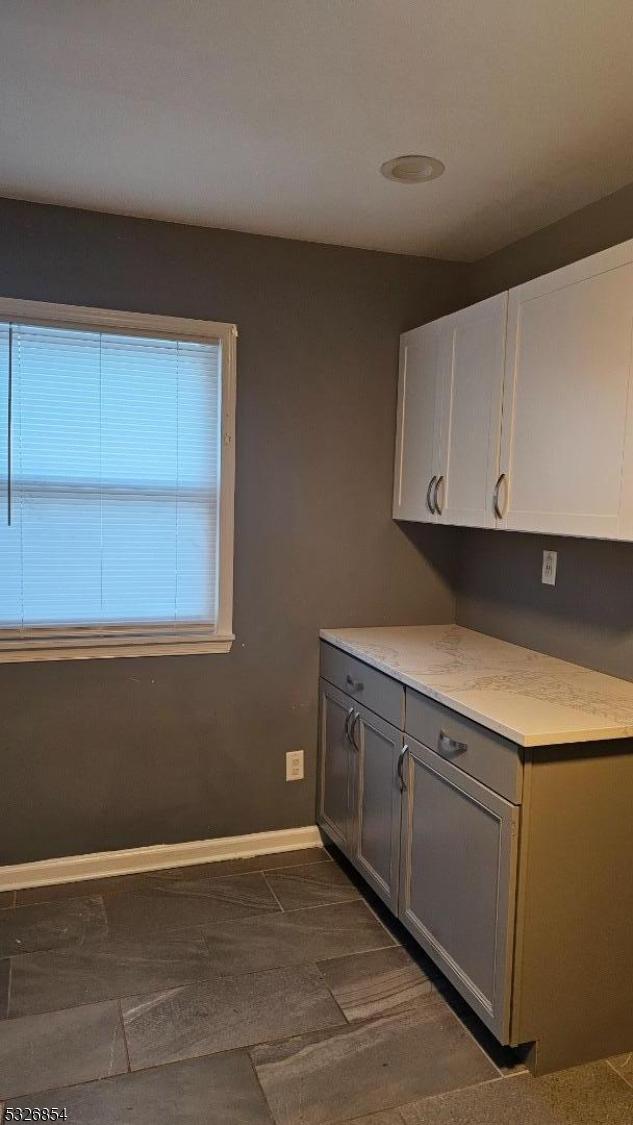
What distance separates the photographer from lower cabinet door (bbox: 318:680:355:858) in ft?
9.66

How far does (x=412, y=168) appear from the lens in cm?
237

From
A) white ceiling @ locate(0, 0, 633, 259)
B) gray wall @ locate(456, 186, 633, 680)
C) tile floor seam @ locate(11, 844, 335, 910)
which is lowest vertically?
tile floor seam @ locate(11, 844, 335, 910)

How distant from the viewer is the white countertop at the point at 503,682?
76.3 inches

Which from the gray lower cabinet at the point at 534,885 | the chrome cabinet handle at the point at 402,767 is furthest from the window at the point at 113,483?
the gray lower cabinet at the point at 534,885

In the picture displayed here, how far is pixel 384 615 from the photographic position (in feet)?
11.0

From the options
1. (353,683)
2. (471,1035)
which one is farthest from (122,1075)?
(353,683)

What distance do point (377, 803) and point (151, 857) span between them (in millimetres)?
980

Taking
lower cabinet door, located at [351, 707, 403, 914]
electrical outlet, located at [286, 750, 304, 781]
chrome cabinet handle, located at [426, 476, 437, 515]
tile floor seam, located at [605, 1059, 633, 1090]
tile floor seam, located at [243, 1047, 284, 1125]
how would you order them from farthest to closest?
1. electrical outlet, located at [286, 750, 304, 781]
2. chrome cabinet handle, located at [426, 476, 437, 515]
3. lower cabinet door, located at [351, 707, 403, 914]
4. tile floor seam, located at [605, 1059, 633, 1090]
5. tile floor seam, located at [243, 1047, 284, 1125]

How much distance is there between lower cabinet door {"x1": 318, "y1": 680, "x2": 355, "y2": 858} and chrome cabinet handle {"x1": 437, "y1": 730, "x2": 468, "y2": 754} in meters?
Answer: 0.68

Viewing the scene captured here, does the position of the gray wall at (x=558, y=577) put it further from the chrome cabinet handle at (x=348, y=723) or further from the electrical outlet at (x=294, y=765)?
the electrical outlet at (x=294, y=765)

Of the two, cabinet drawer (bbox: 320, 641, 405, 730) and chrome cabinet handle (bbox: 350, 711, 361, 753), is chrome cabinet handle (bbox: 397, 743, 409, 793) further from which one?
chrome cabinet handle (bbox: 350, 711, 361, 753)

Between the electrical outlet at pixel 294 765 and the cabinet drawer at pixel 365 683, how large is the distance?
14.0 inches

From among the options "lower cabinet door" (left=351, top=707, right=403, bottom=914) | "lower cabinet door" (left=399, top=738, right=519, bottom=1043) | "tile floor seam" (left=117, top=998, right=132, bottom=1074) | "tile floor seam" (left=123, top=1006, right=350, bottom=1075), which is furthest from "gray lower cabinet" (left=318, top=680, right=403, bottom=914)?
"tile floor seam" (left=117, top=998, right=132, bottom=1074)

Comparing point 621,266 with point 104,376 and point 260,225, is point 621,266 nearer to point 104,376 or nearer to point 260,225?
point 260,225
